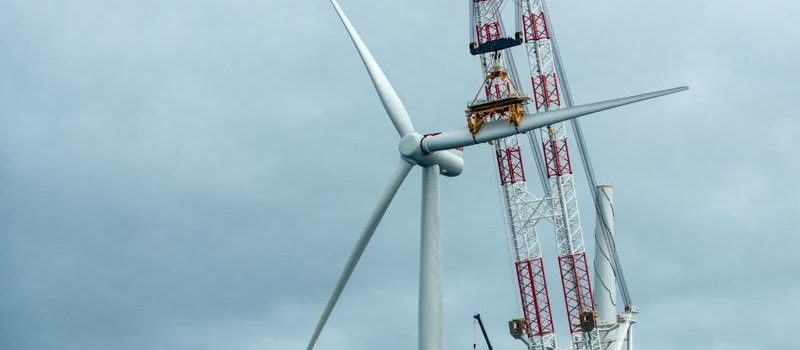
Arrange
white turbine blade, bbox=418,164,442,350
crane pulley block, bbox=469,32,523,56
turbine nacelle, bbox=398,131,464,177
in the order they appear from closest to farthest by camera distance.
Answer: white turbine blade, bbox=418,164,442,350 < turbine nacelle, bbox=398,131,464,177 < crane pulley block, bbox=469,32,523,56

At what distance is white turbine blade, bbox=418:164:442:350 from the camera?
91.8m

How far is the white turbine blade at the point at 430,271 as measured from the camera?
91.8 metres

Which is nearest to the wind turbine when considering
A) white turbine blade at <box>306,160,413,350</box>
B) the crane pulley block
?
white turbine blade at <box>306,160,413,350</box>

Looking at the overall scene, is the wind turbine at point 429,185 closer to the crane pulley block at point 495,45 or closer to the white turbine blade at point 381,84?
the white turbine blade at point 381,84

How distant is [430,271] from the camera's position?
92.5 metres

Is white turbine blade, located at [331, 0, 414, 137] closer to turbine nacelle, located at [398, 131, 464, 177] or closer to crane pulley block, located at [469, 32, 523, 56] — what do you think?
turbine nacelle, located at [398, 131, 464, 177]

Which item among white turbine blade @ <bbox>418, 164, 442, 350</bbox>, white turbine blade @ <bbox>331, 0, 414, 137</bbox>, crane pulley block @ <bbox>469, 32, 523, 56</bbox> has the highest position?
crane pulley block @ <bbox>469, 32, 523, 56</bbox>

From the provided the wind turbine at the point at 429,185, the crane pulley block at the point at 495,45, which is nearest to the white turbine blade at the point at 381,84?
the wind turbine at the point at 429,185

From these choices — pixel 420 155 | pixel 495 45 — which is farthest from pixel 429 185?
pixel 495 45

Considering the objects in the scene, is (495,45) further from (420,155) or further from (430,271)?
(430,271)

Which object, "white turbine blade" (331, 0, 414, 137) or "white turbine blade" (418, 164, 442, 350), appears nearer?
"white turbine blade" (418, 164, 442, 350)

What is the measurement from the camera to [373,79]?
98.3 meters

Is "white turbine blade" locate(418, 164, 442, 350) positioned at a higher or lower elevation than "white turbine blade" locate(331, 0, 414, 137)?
lower

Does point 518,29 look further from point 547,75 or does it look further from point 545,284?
point 545,284
